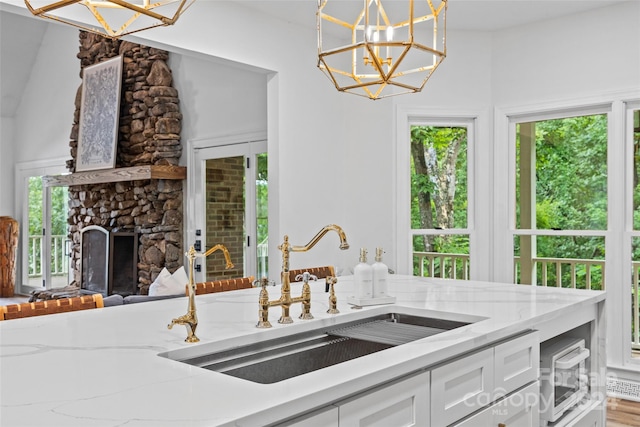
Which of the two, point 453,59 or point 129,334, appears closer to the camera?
point 129,334

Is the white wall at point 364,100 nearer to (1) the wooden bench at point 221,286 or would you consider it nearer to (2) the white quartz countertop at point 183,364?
(1) the wooden bench at point 221,286

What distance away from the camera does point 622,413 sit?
373 centimetres

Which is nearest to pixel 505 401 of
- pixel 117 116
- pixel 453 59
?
pixel 453 59

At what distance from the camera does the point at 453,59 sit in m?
4.74

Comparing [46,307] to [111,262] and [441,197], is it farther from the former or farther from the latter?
[111,262]

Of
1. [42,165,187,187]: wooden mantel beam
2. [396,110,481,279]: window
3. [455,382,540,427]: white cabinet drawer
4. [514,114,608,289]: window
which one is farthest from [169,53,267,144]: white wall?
[455,382,540,427]: white cabinet drawer

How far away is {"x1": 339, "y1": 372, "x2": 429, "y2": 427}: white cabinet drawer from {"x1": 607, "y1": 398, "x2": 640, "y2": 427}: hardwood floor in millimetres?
2544

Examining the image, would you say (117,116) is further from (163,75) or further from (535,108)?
(535,108)

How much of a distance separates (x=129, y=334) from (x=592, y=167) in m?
3.81

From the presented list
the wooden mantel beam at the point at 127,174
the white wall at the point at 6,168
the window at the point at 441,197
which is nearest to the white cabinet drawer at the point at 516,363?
the window at the point at 441,197

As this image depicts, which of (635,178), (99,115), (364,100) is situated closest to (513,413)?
(635,178)

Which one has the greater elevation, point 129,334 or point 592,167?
point 592,167

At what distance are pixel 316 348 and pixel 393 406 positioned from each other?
48 centimetres

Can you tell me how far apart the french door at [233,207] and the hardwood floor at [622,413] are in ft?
9.56
